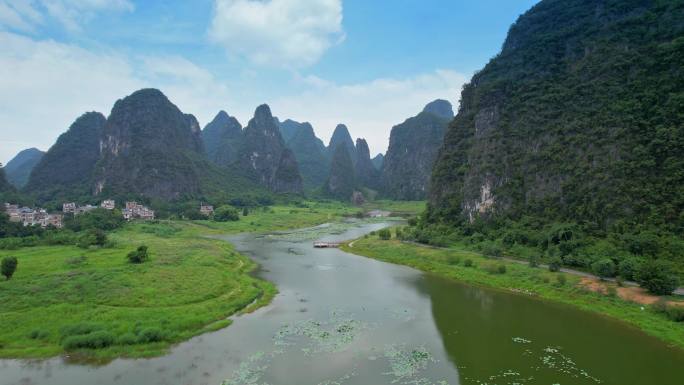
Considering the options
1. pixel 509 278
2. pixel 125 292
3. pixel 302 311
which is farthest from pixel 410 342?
pixel 125 292

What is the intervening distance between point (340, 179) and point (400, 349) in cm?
16697

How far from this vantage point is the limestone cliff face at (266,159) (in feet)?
572

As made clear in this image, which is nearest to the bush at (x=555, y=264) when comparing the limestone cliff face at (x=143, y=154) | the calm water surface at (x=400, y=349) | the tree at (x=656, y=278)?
the calm water surface at (x=400, y=349)

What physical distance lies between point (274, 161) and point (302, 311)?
494ft

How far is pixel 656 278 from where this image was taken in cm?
3188

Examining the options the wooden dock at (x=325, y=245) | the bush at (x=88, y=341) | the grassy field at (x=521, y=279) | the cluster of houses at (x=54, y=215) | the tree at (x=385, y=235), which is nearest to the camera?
the bush at (x=88, y=341)

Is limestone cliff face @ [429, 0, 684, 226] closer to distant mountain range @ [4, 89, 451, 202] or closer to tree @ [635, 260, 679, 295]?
tree @ [635, 260, 679, 295]

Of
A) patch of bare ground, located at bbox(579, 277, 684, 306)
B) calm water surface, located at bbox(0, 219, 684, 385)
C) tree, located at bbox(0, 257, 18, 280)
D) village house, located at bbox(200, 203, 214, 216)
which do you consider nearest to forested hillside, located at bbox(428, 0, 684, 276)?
patch of bare ground, located at bbox(579, 277, 684, 306)

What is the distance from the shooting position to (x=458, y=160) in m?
78.6

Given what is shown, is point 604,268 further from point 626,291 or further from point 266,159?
point 266,159

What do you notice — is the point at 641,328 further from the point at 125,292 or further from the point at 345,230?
the point at 345,230

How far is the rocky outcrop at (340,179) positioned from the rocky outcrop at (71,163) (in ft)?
311

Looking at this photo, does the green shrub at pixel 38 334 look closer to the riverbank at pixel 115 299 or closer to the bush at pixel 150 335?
the riverbank at pixel 115 299

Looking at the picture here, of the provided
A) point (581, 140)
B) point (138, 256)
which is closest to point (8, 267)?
point (138, 256)
